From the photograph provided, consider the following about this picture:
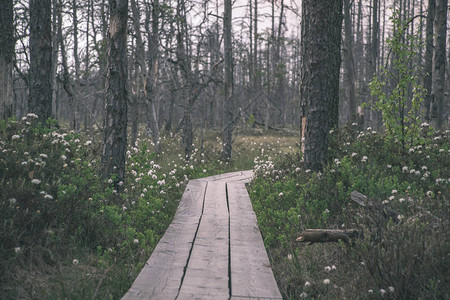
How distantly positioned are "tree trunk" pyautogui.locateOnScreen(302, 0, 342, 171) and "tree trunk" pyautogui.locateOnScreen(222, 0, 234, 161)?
18.9 ft

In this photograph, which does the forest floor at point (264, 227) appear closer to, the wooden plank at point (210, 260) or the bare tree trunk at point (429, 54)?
the wooden plank at point (210, 260)

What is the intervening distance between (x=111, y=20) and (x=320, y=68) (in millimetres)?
3926

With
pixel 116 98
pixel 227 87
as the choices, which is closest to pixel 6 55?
pixel 116 98

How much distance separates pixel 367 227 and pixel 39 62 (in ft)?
23.7

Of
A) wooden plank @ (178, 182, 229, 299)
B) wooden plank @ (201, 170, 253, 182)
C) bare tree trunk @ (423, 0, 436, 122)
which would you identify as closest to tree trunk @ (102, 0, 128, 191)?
wooden plank @ (178, 182, 229, 299)

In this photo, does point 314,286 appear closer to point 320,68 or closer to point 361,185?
point 361,185

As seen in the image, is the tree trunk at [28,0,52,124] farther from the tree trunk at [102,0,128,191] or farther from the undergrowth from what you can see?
the undergrowth

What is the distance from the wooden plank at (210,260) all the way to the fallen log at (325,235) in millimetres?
882

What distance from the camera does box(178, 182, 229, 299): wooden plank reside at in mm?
3117

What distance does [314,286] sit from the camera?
3475mm

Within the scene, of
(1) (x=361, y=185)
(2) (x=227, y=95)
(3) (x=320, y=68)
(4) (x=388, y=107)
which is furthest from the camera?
(2) (x=227, y=95)

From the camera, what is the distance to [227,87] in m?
12.7

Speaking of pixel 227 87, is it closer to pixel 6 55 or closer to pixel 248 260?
pixel 6 55

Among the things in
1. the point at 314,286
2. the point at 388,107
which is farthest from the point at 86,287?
the point at 388,107
